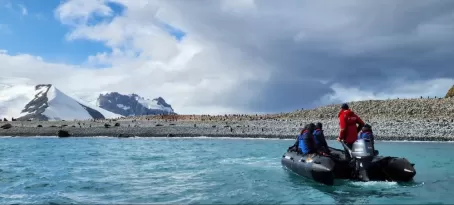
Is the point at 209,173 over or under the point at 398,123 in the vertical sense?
under

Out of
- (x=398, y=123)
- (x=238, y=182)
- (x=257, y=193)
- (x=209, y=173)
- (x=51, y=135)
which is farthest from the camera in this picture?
(x=51, y=135)

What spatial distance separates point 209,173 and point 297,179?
4400 millimetres

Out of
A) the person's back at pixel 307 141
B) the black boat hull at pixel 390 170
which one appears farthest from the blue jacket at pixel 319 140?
the black boat hull at pixel 390 170

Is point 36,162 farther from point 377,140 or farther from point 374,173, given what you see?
point 377,140

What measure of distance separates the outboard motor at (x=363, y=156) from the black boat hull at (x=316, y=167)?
96 centimetres

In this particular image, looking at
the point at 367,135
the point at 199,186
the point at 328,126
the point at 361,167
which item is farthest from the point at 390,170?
the point at 328,126

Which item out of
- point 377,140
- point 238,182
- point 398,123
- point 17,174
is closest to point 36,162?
point 17,174

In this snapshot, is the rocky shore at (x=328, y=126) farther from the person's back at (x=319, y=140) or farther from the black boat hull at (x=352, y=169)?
the black boat hull at (x=352, y=169)

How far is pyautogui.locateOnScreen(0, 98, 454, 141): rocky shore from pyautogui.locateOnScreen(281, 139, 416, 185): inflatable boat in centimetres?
3154

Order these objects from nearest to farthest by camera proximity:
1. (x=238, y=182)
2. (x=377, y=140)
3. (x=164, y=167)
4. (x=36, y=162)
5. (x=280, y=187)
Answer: (x=280, y=187), (x=238, y=182), (x=164, y=167), (x=36, y=162), (x=377, y=140)

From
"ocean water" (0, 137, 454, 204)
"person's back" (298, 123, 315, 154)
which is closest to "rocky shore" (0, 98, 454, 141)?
"ocean water" (0, 137, 454, 204)

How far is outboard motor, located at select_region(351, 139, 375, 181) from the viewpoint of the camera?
50.1ft

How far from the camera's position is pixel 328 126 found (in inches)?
2080

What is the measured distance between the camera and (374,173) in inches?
605
